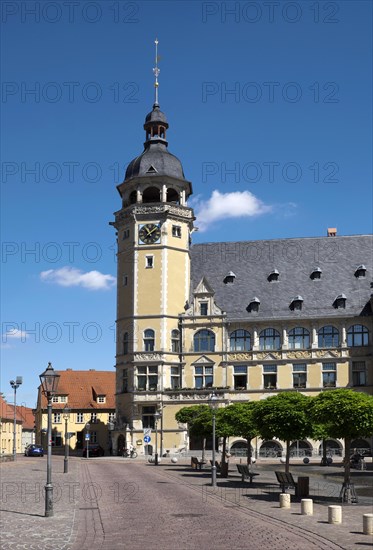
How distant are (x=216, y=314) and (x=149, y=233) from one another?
1105 cm

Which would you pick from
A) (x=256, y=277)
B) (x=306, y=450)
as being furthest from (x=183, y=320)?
Result: (x=306, y=450)

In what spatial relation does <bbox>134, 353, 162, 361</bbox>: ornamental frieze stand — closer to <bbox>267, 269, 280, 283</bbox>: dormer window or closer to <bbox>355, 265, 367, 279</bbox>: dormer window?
<bbox>267, 269, 280, 283</bbox>: dormer window

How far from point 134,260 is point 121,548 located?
62833 millimetres

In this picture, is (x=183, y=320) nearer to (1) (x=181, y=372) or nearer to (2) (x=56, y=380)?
(1) (x=181, y=372)

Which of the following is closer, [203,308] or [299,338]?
[299,338]

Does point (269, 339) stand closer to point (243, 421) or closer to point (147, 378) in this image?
point (147, 378)

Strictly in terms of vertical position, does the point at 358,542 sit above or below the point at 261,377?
below

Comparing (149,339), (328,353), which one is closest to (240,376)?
(328,353)

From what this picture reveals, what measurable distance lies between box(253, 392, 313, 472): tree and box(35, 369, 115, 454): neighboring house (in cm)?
6103

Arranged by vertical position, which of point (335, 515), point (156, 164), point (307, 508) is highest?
point (156, 164)

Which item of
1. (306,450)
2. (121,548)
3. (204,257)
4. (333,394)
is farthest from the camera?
(204,257)

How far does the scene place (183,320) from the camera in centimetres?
7888

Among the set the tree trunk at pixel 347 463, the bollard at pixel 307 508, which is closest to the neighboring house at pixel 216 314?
the tree trunk at pixel 347 463

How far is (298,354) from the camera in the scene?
75688mm
